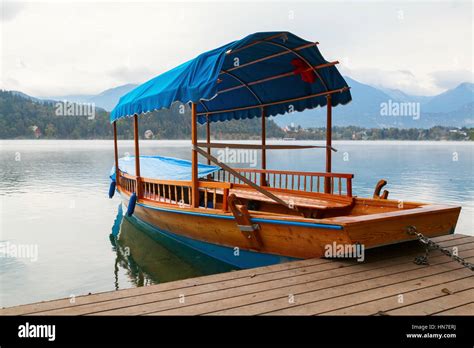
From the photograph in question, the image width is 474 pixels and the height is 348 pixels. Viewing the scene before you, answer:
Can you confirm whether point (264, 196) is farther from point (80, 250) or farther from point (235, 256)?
point (80, 250)

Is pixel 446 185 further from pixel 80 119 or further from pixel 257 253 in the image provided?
pixel 80 119

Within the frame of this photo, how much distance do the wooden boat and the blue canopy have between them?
0.02 m

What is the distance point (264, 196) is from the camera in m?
6.39

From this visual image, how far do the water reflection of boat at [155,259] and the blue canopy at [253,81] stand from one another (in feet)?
8.13

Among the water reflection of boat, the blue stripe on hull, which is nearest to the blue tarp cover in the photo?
the water reflection of boat

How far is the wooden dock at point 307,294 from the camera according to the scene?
9.11 feet

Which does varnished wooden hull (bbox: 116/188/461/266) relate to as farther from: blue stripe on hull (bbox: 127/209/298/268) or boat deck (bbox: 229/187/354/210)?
boat deck (bbox: 229/187/354/210)

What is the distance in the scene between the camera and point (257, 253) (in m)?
4.79

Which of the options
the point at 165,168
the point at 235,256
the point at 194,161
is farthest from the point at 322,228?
the point at 165,168

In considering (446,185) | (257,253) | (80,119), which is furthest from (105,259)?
(80,119)

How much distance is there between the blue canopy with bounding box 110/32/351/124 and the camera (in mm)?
4961

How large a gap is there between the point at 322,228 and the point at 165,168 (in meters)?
5.56

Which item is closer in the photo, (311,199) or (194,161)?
(194,161)
